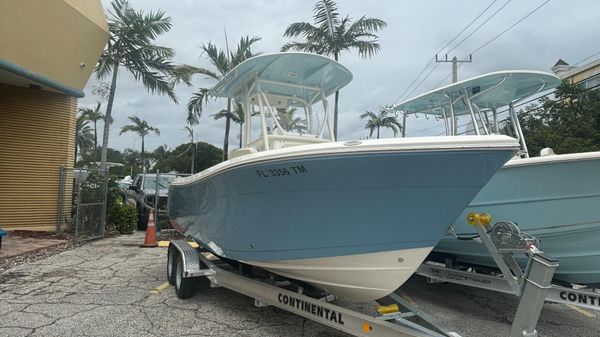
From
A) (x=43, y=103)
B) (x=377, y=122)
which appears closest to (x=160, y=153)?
(x=377, y=122)

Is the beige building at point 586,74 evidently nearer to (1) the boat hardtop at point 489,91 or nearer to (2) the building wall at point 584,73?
(2) the building wall at point 584,73

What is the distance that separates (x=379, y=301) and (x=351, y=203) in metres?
1.32

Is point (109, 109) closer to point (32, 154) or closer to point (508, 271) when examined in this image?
point (32, 154)

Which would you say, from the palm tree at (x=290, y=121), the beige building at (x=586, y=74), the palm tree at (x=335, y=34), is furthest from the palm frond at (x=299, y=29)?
the beige building at (x=586, y=74)

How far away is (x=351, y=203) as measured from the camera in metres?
3.64

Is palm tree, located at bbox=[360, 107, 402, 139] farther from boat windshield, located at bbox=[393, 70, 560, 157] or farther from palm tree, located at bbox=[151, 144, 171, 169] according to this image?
palm tree, located at bbox=[151, 144, 171, 169]

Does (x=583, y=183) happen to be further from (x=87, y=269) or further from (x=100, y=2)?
(x=100, y=2)

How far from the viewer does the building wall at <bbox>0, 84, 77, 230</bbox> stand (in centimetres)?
1076

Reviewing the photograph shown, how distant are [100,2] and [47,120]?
3.45m

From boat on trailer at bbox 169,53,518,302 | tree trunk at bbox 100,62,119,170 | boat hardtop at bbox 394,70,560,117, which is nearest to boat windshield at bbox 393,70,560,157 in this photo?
boat hardtop at bbox 394,70,560,117

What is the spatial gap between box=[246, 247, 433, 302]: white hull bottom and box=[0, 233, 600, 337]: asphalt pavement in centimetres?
89

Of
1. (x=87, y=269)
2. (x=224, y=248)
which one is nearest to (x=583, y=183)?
(x=224, y=248)

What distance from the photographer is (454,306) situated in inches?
234

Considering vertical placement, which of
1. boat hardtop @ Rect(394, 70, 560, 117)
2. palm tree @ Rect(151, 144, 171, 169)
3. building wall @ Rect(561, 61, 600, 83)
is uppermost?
building wall @ Rect(561, 61, 600, 83)
